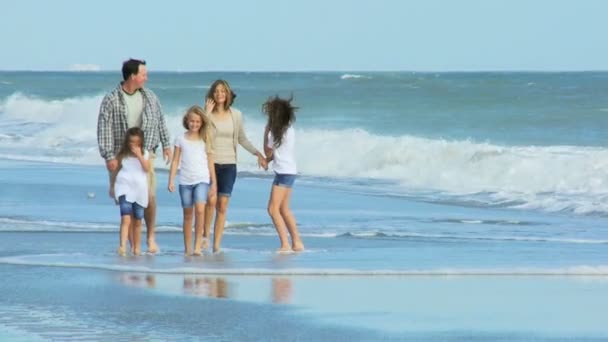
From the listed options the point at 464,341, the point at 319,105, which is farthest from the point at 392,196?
the point at 319,105

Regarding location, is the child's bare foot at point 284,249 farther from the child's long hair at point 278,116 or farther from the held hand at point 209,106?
the held hand at point 209,106

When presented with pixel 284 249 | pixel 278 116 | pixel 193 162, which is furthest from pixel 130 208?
pixel 278 116

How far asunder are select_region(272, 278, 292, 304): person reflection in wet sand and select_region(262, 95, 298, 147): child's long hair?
6.60 feet

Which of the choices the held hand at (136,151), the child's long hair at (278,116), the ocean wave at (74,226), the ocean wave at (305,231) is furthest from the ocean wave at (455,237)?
the held hand at (136,151)

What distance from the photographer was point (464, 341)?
7.39 metres

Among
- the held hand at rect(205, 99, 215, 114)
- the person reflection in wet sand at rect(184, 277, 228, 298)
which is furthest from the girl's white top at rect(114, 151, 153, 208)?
the person reflection in wet sand at rect(184, 277, 228, 298)

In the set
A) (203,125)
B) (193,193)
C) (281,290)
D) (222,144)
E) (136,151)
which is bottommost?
(281,290)

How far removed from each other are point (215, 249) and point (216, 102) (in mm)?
1112

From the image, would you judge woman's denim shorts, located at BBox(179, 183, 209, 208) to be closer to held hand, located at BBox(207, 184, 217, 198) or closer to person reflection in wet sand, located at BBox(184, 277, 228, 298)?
→ held hand, located at BBox(207, 184, 217, 198)

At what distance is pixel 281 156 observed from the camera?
11.2 meters

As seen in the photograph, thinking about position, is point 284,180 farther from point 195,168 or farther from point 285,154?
point 195,168

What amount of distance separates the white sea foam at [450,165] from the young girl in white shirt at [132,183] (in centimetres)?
614

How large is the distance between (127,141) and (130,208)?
528 millimetres

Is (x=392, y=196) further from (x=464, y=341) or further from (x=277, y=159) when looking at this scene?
(x=464, y=341)
